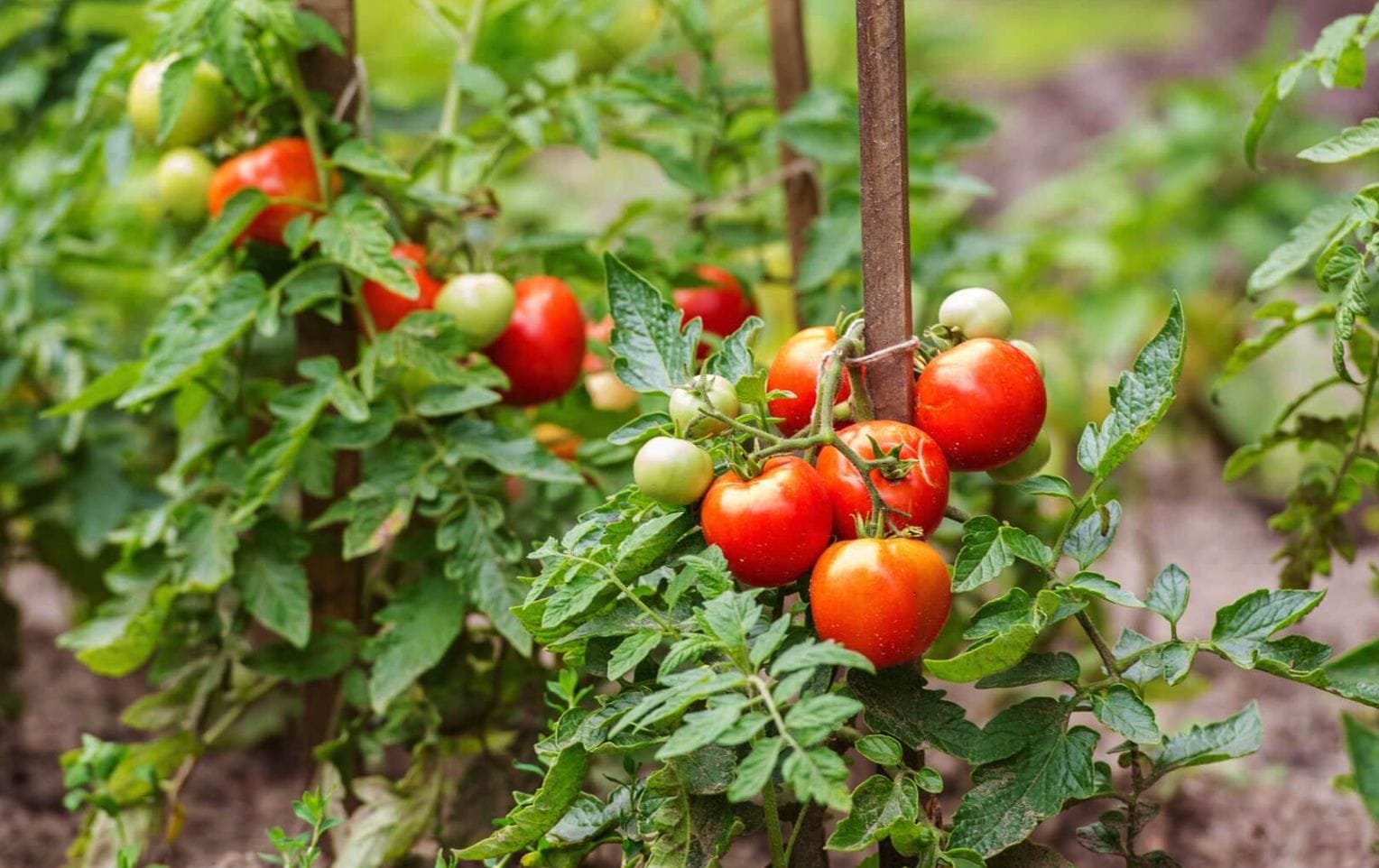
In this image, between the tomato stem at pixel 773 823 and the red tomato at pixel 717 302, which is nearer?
the tomato stem at pixel 773 823

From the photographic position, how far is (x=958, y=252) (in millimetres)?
1391

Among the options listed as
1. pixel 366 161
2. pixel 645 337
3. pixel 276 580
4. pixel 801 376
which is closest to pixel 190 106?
pixel 366 161

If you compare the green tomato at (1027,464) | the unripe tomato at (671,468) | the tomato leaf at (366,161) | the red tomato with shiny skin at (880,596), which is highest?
the tomato leaf at (366,161)

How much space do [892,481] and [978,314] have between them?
15 centimetres

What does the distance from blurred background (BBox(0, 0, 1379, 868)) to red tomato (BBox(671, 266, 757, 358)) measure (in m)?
0.03

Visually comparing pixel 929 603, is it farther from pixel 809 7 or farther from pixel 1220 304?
pixel 1220 304

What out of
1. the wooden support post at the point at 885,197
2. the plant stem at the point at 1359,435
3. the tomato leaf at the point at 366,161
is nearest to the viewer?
the wooden support post at the point at 885,197

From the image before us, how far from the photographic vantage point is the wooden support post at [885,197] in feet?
2.71

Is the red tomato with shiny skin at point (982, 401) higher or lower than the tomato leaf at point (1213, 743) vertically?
higher

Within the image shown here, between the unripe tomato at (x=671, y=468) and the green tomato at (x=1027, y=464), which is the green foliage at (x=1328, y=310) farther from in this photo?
the unripe tomato at (x=671, y=468)

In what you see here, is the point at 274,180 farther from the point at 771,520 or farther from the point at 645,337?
the point at 771,520

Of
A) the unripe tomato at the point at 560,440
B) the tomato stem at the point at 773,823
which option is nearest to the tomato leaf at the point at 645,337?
the tomato stem at the point at 773,823

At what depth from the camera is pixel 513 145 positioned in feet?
4.43

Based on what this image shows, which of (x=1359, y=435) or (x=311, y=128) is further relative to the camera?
(x=311, y=128)
